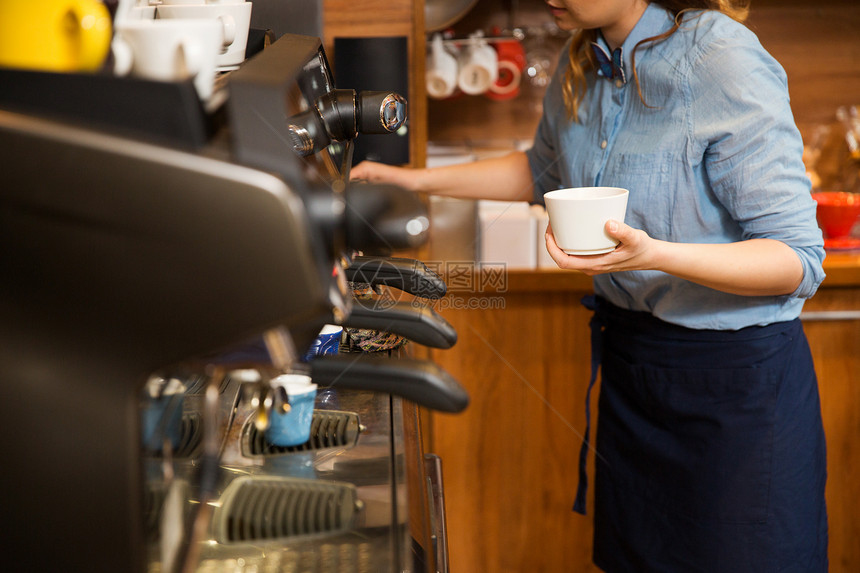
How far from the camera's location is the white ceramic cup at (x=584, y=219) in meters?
0.83

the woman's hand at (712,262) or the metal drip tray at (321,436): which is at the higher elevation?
the woman's hand at (712,262)

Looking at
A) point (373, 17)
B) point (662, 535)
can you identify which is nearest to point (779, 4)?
point (373, 17)

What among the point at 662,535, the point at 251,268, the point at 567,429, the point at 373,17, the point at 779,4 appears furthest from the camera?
the point at 779,4

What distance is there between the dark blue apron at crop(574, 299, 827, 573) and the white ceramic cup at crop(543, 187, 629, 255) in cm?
32

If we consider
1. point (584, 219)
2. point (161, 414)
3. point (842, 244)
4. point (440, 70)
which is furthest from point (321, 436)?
point (842, 244)

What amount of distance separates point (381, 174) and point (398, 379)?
0.79 meters

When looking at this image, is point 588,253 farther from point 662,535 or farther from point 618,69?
point 662,535

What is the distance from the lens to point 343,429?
2.56ft

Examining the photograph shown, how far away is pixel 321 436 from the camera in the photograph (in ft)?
2.52

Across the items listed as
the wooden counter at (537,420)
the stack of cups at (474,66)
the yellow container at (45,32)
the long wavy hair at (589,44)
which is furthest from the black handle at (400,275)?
the stack of cups at (474,66)

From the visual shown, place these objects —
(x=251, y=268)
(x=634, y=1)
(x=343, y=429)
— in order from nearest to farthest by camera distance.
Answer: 1. (x=251, y=268)
2. (x=343, y=429)
3. (x=634, y=1)

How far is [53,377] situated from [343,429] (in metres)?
0.38

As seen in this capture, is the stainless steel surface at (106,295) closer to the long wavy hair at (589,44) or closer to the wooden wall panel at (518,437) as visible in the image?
the long wavy hair at (589,44)

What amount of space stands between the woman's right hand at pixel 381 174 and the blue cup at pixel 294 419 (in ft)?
1.50
